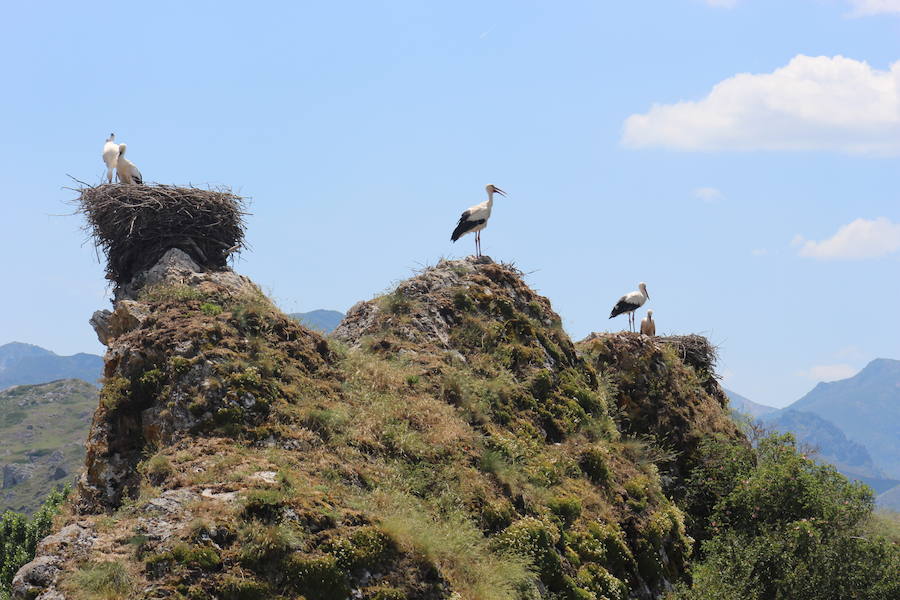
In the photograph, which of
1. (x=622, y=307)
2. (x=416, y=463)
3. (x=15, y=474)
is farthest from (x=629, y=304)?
(x=15, y=474)

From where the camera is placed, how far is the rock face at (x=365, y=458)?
12.8m

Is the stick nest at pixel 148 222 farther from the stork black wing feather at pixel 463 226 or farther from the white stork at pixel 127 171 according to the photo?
the stork black wing feather at pixel 463 226

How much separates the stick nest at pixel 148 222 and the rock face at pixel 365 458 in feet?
2.82

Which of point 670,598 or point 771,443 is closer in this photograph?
point 670,598

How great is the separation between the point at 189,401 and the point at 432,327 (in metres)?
7.33

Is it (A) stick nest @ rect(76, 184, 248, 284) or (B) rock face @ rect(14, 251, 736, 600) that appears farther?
(A) stick nest @ rect(76, 184, 248, 284)

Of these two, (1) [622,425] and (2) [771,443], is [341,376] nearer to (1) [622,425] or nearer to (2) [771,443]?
(1) [622,425]

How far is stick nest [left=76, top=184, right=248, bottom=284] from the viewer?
2167cm

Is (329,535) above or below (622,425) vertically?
below

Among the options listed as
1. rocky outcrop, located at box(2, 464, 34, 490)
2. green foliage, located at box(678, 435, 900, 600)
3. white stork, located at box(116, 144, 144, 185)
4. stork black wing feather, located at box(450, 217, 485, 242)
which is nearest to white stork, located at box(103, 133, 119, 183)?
white stork, located at box(116, 144, 144, 185)

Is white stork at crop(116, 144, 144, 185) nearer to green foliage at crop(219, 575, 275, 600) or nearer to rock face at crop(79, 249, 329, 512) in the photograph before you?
rock face at crop(79, 249, 329, 512)

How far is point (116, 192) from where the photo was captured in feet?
71.5

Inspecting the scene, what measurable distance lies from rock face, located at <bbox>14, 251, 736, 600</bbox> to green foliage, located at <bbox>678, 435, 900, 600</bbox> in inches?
40.8

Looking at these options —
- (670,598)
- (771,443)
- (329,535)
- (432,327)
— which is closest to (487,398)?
(432,327)
